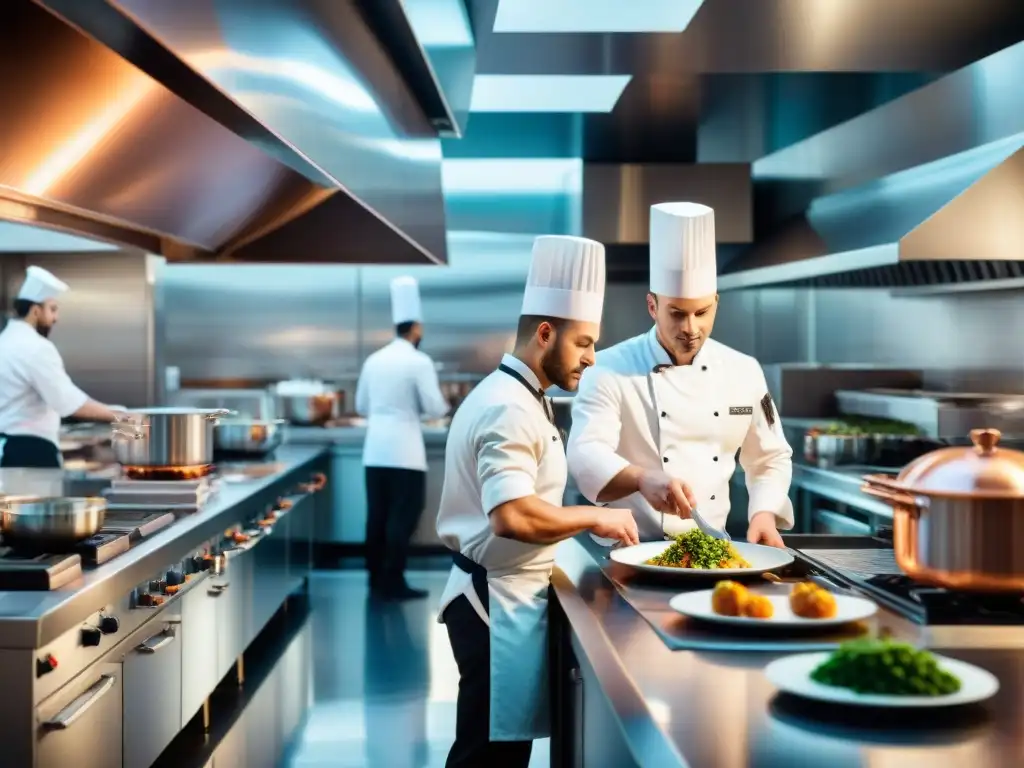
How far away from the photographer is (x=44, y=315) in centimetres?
517

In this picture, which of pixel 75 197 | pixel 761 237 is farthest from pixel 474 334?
pixel 75 197

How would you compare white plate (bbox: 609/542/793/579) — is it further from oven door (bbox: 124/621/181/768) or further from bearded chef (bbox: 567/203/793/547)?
oven door (bbox: 124/621/181/768)

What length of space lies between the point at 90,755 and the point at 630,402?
4.61ft

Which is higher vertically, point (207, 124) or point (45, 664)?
point (207, 124)

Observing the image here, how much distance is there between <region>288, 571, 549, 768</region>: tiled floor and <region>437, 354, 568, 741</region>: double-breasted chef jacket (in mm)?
1426

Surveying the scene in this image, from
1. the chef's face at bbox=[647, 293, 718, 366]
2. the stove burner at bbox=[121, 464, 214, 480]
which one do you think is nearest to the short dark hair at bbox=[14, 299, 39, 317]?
the stove burner at bbox=[121, 464, 214, 480]

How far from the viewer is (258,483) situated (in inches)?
179

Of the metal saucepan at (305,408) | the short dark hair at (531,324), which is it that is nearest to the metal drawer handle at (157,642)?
the short dark hair at (531,324)

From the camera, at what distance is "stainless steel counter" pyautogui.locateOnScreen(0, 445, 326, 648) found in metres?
2.17

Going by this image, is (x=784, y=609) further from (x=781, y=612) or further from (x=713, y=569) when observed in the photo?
(x=713, y=569)

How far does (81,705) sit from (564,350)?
1178 mm

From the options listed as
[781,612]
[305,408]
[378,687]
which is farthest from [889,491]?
[305,408]

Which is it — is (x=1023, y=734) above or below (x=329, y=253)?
below

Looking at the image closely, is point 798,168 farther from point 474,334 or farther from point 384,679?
point 384,679
